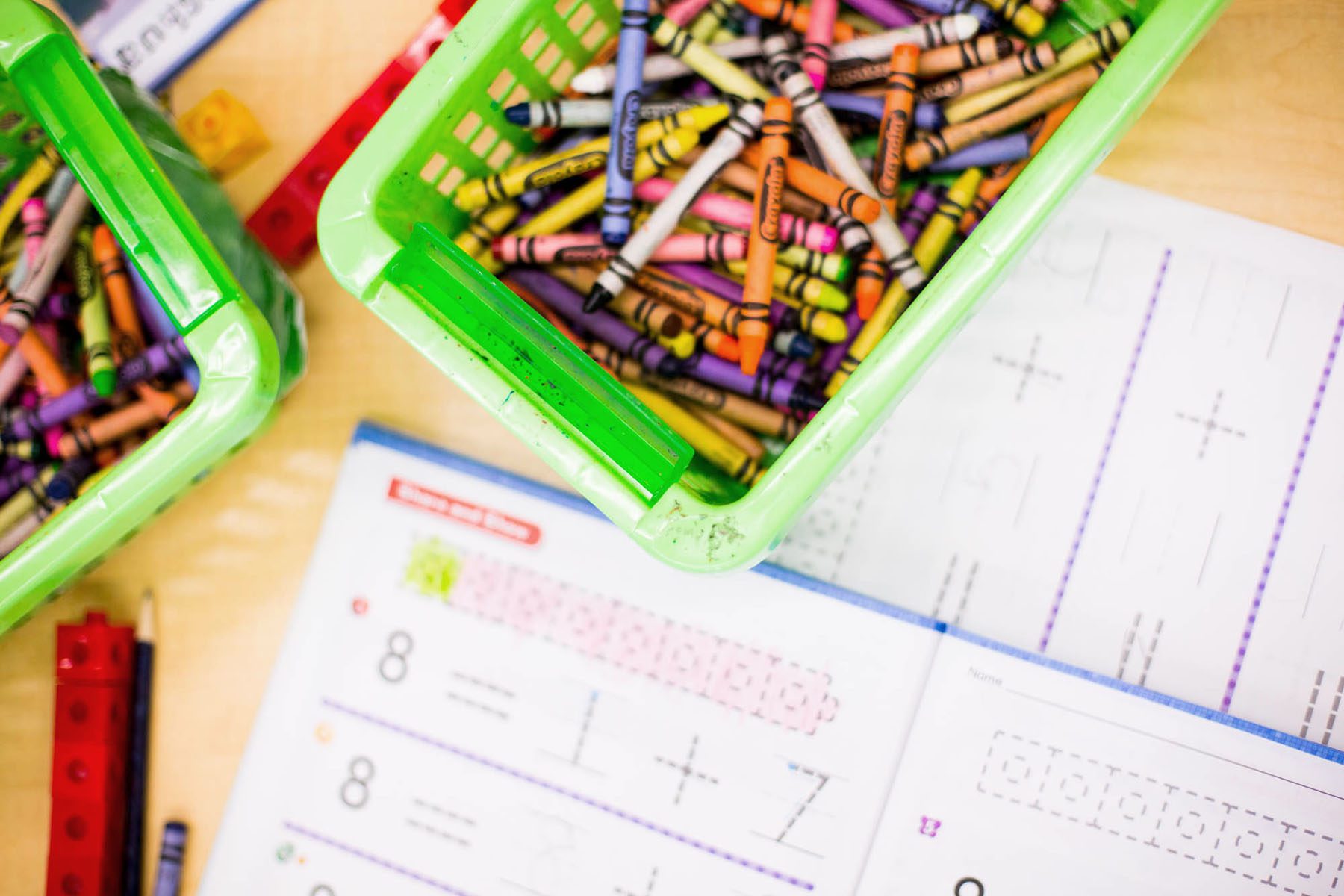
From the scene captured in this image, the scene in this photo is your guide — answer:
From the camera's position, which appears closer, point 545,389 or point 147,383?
point 545,389

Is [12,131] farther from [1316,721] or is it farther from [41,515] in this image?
[1316,721]

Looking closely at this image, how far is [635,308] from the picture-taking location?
0.67 meters

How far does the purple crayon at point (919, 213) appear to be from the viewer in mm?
662

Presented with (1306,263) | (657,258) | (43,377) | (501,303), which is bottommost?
(43,377)

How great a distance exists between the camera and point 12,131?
69 cm

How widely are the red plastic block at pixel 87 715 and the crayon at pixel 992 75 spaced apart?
774 mm

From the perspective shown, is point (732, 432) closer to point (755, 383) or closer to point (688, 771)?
point (755, 383)

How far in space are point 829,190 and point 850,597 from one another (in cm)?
30

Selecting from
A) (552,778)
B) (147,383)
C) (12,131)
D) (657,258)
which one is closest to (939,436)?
(657,258)

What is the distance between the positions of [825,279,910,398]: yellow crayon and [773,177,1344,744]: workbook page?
3.2 inches

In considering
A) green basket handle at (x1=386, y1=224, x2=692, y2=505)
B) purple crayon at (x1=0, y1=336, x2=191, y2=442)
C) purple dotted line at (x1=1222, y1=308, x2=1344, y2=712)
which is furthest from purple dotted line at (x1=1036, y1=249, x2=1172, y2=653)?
purple crayon at (x1=0, y1=336, x2=191, y2=442)

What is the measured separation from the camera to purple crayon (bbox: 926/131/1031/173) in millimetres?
634

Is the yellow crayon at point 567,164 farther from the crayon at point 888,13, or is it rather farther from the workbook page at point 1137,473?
the workbook page at point 1137,473

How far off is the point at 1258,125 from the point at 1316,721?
1.46 feet
